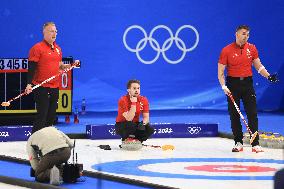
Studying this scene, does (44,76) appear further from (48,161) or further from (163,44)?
(163,44)

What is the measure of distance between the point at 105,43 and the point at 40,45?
5.82 metres

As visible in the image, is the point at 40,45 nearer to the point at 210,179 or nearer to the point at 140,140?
the point at 140,140

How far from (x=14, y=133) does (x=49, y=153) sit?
468cm

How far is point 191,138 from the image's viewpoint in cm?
Result: 1398

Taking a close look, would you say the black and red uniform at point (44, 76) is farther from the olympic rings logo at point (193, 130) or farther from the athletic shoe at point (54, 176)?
the olympic rings logo at point (193, 130)

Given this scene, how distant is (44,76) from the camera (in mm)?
11312

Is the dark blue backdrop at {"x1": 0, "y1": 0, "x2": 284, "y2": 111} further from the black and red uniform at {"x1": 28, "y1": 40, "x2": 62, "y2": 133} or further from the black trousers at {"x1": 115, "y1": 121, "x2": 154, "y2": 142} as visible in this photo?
the black and red uniform at {"x1": 28, "y1": 40, "x2": 62, "y2": 133}

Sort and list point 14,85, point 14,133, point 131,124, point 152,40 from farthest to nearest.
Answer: point 152,40, point 14,85, point 14,133, point 131,124

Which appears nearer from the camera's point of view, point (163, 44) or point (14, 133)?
point (14, 133)

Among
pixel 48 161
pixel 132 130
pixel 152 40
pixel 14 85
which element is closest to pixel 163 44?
pixel 152 40

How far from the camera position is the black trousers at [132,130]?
12125 millimetres

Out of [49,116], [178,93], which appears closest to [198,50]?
[178,93]

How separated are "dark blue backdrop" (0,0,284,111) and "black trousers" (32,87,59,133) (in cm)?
490

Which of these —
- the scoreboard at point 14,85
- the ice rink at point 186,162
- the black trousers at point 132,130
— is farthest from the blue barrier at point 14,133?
the black trousers at point 132,130
